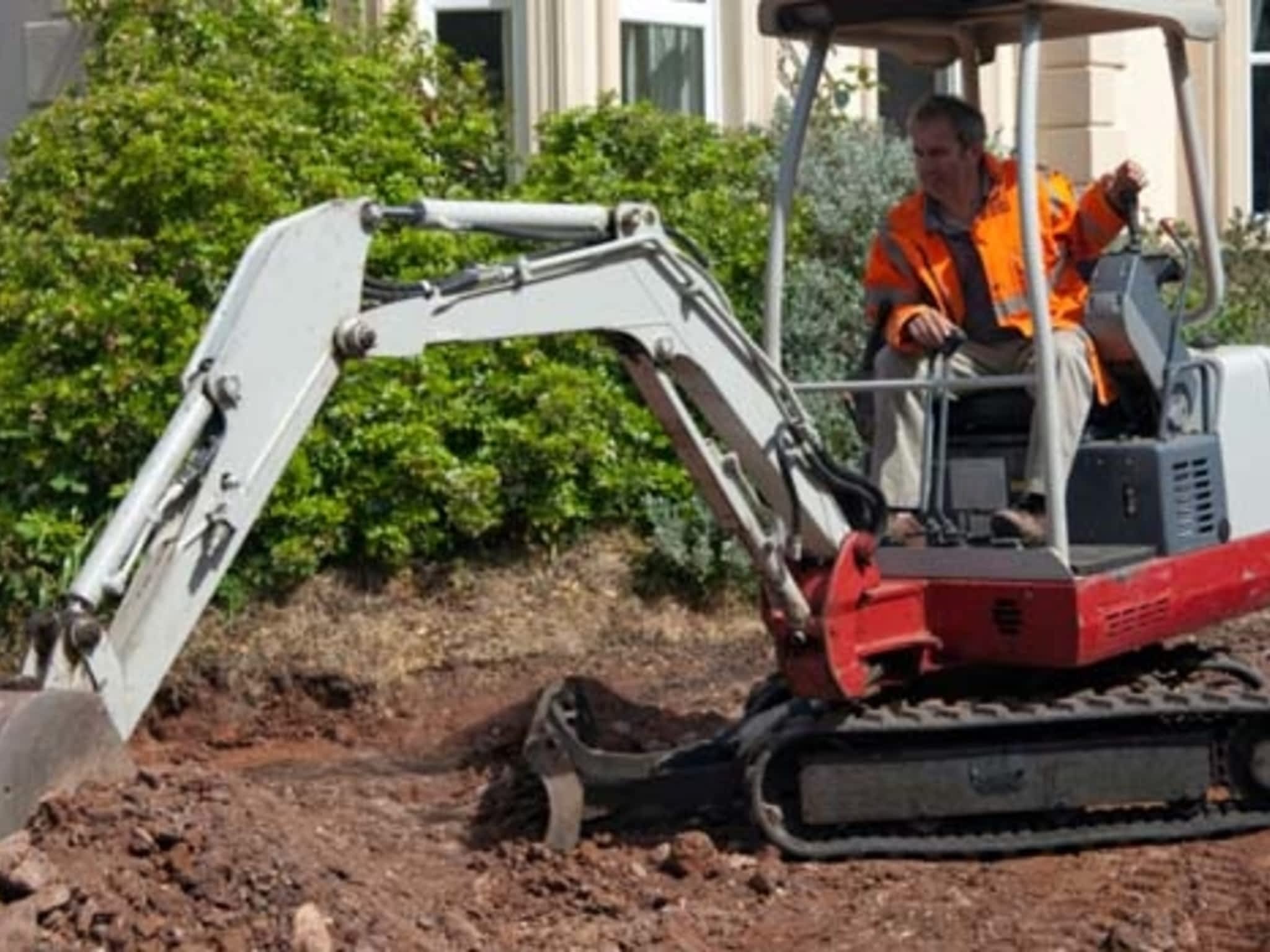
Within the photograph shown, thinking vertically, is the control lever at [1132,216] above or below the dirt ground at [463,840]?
above

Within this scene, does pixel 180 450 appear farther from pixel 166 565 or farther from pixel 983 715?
pixel 983 715

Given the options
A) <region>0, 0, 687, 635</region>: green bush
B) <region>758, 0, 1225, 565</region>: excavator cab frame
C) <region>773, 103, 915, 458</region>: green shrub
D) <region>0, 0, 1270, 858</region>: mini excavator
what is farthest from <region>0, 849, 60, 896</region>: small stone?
<region>773, 103, 915, 458</region>: green shrub

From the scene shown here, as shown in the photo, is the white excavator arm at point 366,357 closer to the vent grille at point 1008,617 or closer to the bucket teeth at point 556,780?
the vent grille at point 1008,617

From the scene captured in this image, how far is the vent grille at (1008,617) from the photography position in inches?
328

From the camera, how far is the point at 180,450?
686 cm

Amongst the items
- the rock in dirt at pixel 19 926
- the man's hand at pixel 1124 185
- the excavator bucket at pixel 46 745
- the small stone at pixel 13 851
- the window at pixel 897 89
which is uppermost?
the window at pixel 897 89

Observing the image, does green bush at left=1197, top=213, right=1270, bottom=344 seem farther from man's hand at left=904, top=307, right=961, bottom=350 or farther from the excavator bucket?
the excavator bucket

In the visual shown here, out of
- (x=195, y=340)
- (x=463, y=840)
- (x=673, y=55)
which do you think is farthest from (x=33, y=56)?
(x=463, y=840)

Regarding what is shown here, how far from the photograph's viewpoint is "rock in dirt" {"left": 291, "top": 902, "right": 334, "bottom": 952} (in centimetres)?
687

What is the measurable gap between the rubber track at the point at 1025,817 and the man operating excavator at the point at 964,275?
Result: 1.78 ft

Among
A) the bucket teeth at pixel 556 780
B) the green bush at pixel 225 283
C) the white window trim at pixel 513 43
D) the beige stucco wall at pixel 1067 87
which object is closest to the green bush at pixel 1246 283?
the beige stucco wall at pixel 1067 87

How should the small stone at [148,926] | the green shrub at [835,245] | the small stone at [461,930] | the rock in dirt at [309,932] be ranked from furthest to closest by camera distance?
the green shrub at [835,245] < the small stone at [461,930] < the rock in dirt at [309,932] < the small stone at [148,926]

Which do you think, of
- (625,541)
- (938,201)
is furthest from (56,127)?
(938,201)

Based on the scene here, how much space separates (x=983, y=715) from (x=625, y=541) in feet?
11.2
